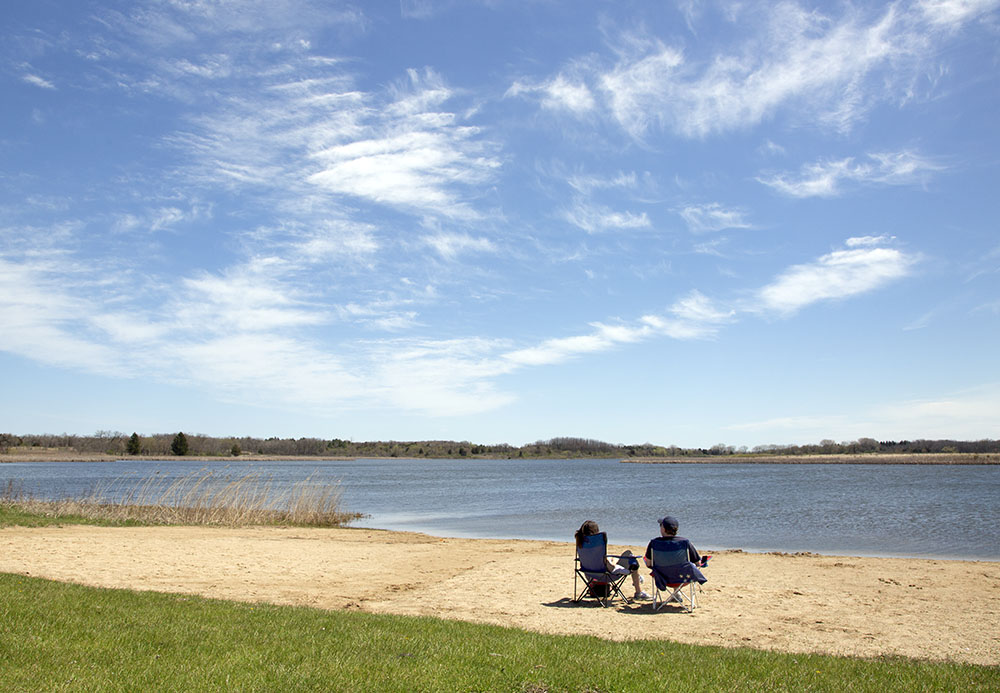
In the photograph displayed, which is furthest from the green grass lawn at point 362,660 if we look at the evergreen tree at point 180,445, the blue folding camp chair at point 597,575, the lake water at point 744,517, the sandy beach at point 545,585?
the evergreen tree at point 180,445

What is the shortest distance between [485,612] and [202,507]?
20.4 meters

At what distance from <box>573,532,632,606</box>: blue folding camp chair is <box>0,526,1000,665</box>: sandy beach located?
40 centimetres

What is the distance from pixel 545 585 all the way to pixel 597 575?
6.89ft

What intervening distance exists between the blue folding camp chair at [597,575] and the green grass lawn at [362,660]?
135 inches

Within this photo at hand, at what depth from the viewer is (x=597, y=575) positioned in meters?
12.1

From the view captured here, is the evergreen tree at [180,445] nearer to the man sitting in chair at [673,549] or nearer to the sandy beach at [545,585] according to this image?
the sandy beach at [545,585]

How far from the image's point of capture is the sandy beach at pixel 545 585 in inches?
385

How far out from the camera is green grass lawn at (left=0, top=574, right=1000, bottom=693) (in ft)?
20.9

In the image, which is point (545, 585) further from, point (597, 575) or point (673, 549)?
point (673, 549)

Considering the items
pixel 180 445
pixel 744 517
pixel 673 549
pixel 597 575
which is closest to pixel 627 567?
pixel 597 575

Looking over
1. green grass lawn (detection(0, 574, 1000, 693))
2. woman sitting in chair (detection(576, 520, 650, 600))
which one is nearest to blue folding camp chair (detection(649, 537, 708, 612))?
woman sitting in chair (detection(576, 520, 650, 600))

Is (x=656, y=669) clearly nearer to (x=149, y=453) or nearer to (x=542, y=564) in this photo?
(x=542, y=564)

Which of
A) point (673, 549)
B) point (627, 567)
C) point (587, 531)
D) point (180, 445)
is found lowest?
point (627, 567)

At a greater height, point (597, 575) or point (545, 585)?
point (597, 575)
